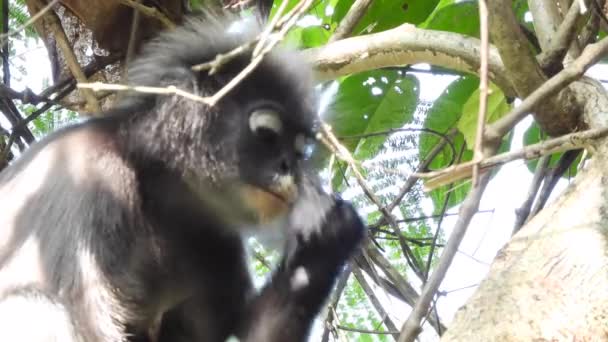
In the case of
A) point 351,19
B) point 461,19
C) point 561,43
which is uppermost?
point 351,19

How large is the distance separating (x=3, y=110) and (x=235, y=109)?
1.29 meters

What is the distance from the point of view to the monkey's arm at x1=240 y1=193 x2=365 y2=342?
287cm

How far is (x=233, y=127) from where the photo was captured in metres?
2.89

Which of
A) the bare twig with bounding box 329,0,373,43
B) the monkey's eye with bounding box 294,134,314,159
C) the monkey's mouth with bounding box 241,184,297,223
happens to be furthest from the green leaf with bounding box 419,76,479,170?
the monkey's mouth with bounding box 241,184,297,223

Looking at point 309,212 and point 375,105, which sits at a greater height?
point 375,105

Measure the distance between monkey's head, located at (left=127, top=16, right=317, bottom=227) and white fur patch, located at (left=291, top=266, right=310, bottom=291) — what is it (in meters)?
0.21

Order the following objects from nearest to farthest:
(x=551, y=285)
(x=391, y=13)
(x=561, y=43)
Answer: (x=551, y=285) < (x=561, y=43) < (x=391, y=13)

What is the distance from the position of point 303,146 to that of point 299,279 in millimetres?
422

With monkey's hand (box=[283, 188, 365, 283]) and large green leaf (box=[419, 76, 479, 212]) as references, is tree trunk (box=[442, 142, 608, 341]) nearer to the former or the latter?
monkey's hand (box=[283, 188, 365, 283])

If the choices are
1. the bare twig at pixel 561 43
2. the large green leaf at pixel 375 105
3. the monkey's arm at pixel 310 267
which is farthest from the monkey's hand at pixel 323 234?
the bare twig at pixel 561 43

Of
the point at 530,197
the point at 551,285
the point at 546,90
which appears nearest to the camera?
the point at 551,285

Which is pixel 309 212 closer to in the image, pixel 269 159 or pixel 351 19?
pixel 269 159

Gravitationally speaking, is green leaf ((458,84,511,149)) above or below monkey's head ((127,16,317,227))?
below

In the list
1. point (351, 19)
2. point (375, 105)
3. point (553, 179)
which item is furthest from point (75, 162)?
point (553, 179)
